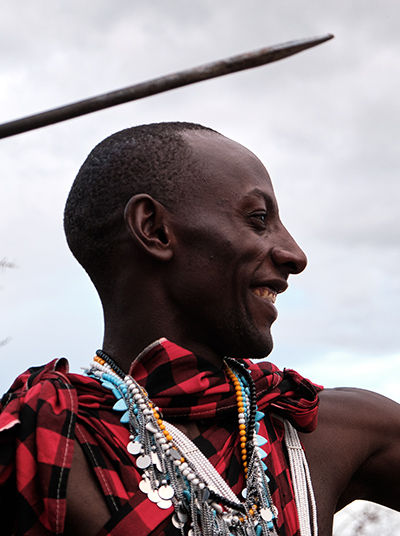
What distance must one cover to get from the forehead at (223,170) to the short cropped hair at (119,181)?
0.04 meters

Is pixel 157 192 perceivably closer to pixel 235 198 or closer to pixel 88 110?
pixel 235 198

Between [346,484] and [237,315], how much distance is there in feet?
3.35

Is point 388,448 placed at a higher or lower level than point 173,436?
lower

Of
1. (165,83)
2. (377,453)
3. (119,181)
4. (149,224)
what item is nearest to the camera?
(165,83)

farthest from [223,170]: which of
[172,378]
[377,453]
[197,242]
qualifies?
[377,453]

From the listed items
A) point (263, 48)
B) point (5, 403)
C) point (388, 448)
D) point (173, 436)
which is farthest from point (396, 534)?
point (263, 48)

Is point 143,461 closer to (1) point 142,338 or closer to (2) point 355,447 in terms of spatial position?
(1) point 142,338

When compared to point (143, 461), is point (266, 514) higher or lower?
lower

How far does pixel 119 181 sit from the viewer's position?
133 inches

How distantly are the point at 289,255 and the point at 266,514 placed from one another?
977 mm

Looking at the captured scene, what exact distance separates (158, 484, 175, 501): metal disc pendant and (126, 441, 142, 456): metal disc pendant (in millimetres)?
158

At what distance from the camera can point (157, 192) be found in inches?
128

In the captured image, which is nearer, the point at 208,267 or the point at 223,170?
the point at 208,267

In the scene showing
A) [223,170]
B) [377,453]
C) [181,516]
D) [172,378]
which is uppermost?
[223,170]
